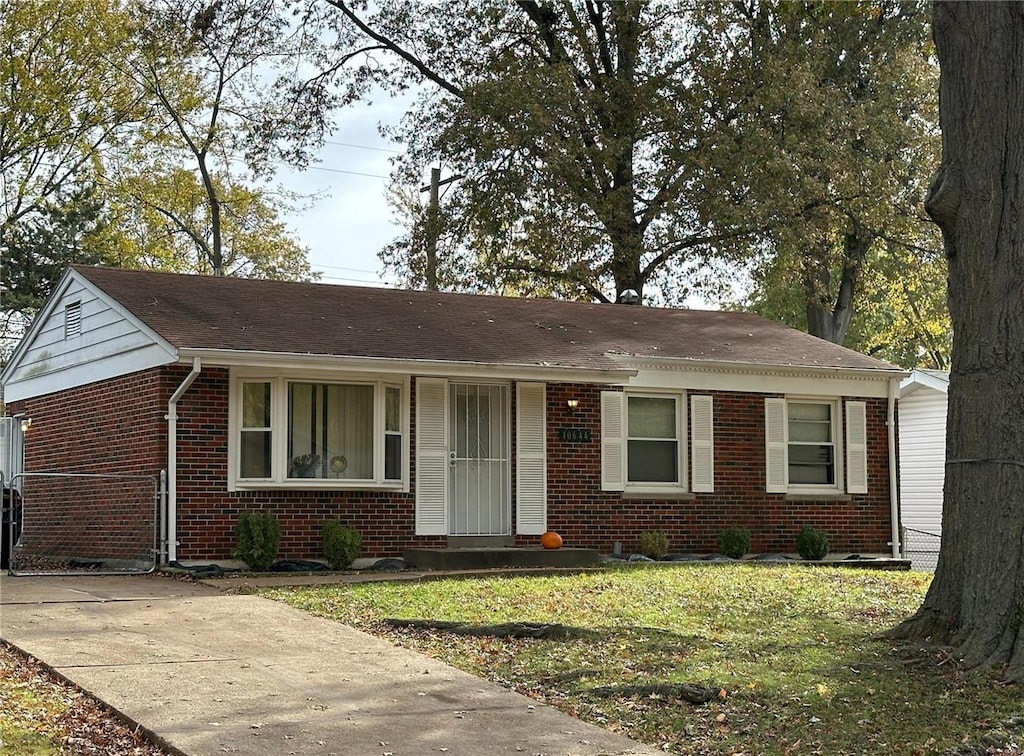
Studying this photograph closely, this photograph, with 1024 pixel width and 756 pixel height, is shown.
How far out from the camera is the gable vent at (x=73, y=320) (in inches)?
730

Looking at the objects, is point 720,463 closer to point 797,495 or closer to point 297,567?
point 797,495

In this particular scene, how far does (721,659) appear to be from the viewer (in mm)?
9477

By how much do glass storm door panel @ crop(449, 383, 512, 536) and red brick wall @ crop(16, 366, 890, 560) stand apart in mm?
575

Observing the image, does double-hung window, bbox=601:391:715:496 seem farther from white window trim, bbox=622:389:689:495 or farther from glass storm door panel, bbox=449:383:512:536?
glass storm door panel, bbox=449:383:512:536

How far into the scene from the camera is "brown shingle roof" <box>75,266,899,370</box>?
1673cm

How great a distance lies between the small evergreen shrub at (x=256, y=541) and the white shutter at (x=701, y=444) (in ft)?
21.4

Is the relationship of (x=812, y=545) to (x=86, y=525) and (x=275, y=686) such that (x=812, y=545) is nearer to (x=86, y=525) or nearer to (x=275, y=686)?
(x=86, y=525)

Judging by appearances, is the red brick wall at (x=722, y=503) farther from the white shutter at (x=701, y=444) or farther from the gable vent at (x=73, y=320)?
the gable vent at (x=73, y=320)

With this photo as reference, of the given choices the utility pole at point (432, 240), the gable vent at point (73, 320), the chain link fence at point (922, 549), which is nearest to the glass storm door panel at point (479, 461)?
the gable vent at point (73, 320)

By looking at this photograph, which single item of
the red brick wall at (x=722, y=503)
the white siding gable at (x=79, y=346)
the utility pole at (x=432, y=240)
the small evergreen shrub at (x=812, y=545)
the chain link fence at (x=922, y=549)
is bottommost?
the chain link fence at (x=922, y=549)

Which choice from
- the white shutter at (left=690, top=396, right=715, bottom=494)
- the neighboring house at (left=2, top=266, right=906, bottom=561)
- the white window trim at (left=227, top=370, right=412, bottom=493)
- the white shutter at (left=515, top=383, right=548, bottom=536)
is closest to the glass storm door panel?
the neighboring house at (left=2, top=266, right=906, bottom=561)

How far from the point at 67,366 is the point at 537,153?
11797mm

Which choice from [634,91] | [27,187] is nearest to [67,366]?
[634,91]

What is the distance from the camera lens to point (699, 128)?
28016mm
